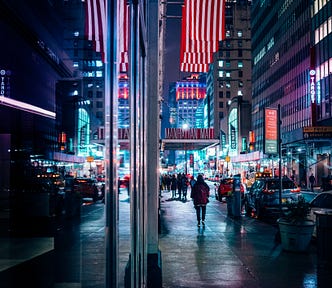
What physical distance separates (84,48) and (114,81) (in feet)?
7.42

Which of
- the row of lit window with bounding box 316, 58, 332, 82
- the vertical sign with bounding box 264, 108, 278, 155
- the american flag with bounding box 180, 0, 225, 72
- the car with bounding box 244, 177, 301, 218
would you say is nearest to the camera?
the american flag with bounding box 180, 0, 225, 72

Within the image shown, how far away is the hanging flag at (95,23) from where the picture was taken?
4090 millimetres

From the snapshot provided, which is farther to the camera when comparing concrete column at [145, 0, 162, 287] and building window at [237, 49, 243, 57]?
building window at [237, 49, 243, 57]

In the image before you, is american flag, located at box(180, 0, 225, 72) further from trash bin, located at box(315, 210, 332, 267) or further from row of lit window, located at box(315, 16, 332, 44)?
row of lit window, located at box(315, 16, 332, 44)

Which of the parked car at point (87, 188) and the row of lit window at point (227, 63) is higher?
the row of lit window at point (227, 63)

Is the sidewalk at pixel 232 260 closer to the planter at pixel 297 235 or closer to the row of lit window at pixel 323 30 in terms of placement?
the planter at pixel 297 235

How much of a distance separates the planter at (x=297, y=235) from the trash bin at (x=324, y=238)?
1.64 meters

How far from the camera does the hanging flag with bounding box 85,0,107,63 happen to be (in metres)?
4.09

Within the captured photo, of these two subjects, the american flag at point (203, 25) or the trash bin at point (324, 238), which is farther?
the american flag at point (203, 25)

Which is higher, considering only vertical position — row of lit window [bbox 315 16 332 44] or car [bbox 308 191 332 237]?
row of lit window [bbox 315 16 332 44]

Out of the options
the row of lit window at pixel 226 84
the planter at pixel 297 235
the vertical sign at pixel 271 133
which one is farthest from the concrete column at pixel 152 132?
the row of lit window at pixel 226 84

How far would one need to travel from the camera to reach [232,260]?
388 inches

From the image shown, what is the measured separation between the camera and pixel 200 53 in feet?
39.4

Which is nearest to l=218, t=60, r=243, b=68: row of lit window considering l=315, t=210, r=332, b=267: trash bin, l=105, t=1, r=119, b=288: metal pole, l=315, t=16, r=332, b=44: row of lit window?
l=315, t=16, r=332, b=44: row of lit window
